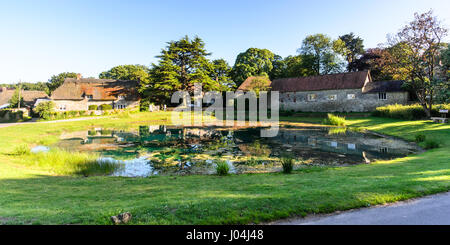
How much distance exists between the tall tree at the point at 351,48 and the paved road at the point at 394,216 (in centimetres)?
5090

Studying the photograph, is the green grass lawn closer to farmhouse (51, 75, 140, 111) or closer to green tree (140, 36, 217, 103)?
green tree (140, 36, 217, 103)

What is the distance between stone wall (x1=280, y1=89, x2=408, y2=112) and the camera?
111ft

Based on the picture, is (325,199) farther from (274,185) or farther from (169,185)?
(169,185)

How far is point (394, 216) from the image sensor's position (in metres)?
4.48

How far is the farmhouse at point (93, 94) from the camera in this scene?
45.2 meters

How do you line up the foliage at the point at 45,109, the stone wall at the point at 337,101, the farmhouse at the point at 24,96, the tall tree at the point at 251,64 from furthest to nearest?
the farmhouse at the point at 24,96, the tall tree at the point at 251,64, the stone wall at the point at 337,101, the foliage at the point at 45,109

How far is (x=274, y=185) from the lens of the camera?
6773 millimetres

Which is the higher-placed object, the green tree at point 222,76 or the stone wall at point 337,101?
the green tree at point 222,76

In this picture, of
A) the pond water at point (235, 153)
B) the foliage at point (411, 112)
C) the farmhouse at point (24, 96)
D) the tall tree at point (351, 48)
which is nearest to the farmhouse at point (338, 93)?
the foliage at point (411, 112)

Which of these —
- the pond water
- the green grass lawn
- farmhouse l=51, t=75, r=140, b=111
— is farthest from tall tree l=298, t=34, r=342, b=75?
the green grass lawn

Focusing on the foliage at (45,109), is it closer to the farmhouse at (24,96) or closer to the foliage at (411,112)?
the farmhouse at (24,96)

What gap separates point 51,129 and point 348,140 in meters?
26.0

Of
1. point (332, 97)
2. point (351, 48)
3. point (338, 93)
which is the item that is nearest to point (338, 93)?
point (338, 93)
